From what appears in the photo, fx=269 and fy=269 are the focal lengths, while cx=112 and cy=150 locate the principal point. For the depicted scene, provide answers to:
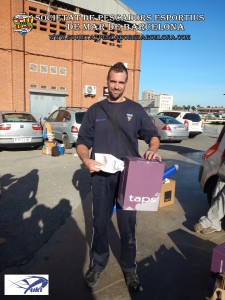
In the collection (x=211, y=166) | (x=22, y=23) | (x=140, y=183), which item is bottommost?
(x=211, y=166)

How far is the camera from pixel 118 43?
21594mm

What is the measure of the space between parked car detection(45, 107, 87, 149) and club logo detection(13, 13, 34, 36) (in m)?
7.98

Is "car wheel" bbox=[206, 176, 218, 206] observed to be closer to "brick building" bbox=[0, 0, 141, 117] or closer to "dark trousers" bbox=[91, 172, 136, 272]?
"dark trousers" bbox=[91, 172, 136, 272]

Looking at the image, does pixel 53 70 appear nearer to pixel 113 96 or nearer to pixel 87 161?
pixel 113 96

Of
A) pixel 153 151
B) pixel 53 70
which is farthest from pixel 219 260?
pixel 53 70

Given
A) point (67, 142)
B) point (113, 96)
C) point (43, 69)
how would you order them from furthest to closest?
point (43, 69) → point (67, 142) → point (113, 96)

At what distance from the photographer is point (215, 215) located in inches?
148

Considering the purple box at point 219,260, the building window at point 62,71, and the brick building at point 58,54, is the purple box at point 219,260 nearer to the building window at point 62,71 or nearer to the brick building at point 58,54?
the brick building at point 58,54

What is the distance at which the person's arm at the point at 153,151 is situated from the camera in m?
2.28

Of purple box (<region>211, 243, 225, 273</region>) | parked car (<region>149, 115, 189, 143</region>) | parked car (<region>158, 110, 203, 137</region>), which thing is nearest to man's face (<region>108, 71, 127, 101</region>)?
purple box (<region>211, 243, 225, 273</region>)

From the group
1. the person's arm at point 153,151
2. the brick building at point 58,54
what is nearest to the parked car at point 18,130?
the brick building at point 58,54

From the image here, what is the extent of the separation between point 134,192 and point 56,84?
1808cm

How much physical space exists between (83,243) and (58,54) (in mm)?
17581

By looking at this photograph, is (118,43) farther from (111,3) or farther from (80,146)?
(80,146)
